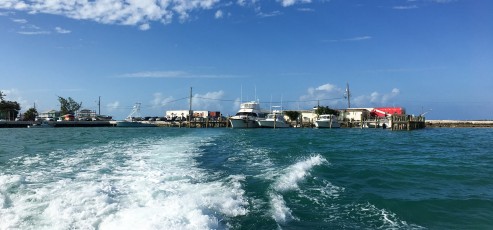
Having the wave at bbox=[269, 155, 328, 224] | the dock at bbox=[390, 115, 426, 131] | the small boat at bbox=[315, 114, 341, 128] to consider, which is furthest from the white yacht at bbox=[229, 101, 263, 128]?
the wave at bbox=[269, 155, 328, 224]

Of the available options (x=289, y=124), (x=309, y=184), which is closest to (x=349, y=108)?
(x=289, y=124)

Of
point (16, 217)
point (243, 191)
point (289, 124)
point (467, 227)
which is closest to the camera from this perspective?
point (16, 217)

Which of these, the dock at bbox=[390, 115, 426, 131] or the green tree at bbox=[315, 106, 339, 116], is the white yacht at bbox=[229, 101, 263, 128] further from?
the dock at bbox=[390, 115, 426, 131]

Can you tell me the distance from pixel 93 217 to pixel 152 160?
808cm

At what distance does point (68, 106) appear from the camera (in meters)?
111

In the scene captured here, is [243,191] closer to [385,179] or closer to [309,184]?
[309,184]

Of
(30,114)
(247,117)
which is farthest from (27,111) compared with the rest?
(247,117)

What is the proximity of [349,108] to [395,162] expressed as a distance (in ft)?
252

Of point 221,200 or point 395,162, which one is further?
point 395,162

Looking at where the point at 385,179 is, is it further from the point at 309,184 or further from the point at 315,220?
the point at 315,220

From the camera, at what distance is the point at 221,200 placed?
799cm

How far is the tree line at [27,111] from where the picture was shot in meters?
91.3

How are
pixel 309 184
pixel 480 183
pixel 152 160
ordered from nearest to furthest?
pixel 309 184, pixel 480 183, pixel 152 160

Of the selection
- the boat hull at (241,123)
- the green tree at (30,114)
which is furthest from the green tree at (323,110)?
the green tree at (30,114)
